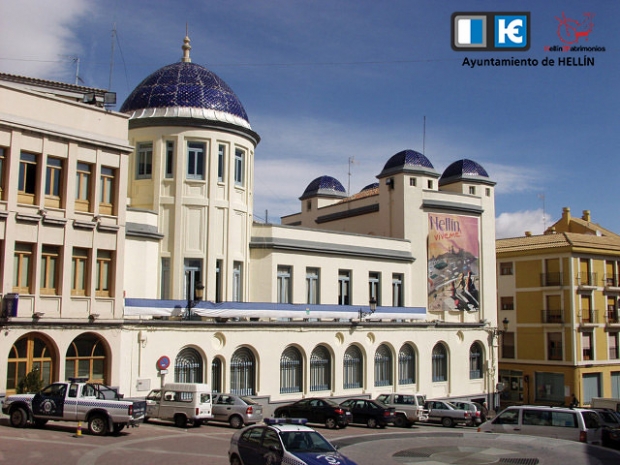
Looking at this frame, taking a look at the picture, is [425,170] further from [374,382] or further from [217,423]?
[217,423]

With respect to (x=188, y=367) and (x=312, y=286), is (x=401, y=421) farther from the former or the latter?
(x=188, y=367)

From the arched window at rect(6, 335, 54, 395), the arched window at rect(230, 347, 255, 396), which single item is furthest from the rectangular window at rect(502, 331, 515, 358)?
the arched window at rect(6, 335, 54, 395)

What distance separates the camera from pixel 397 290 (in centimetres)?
4212

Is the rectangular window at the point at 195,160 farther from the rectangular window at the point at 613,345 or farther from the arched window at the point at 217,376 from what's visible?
the rectangular window at the point at 613,345

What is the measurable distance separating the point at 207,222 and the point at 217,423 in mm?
9635

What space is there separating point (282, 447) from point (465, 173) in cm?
3379

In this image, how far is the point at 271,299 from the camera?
118 feet

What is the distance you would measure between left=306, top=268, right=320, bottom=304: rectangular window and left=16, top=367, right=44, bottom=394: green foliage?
1568 centimetres

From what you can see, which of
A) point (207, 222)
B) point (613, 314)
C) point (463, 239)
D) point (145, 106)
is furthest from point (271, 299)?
point (613, 314)

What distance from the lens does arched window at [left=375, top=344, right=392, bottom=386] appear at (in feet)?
125

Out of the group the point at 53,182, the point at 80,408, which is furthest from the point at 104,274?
the point at 80,408

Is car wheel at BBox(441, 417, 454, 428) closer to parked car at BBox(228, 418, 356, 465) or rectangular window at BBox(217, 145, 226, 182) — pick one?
rectangular window at BBox(217, 145, 226, 182)

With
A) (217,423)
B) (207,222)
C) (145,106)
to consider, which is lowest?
(217,423)

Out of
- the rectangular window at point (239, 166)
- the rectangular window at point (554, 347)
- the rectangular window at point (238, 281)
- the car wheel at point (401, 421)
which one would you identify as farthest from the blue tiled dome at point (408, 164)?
the rectangular window at point (554, 347)
